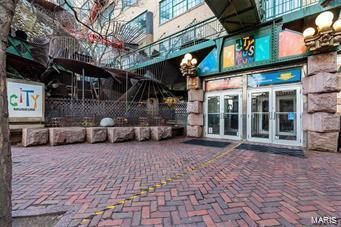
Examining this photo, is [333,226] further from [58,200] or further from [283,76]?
[283,76]

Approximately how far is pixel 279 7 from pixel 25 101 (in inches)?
419

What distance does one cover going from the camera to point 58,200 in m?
2.66

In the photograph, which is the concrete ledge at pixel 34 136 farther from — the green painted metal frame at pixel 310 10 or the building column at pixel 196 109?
the green painted metal frame at pixel 310 10

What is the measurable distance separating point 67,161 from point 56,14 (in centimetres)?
1272

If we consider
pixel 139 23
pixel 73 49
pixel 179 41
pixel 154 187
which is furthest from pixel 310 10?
pixel 139 23

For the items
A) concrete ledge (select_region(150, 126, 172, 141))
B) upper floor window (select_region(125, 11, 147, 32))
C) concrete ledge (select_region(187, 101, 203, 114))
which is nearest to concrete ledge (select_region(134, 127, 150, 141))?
concrete ledge (select_region(150, 126, 172, 141))

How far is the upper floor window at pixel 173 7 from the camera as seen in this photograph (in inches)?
497

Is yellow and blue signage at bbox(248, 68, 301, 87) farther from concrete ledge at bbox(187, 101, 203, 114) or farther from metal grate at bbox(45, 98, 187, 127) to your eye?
metal grate at bbox(45, 98, 187, 127)

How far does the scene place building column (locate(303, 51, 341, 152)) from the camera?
5.81 m

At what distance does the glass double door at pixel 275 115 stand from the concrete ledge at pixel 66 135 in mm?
6848

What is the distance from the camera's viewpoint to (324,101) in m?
5.88

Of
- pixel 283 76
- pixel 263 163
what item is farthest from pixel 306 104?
pixel 263 163

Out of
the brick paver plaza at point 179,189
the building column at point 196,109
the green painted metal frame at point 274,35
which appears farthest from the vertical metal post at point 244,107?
the brick paver plaza at point 179,189

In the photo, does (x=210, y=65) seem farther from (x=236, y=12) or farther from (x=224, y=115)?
(x=236, y=12)
